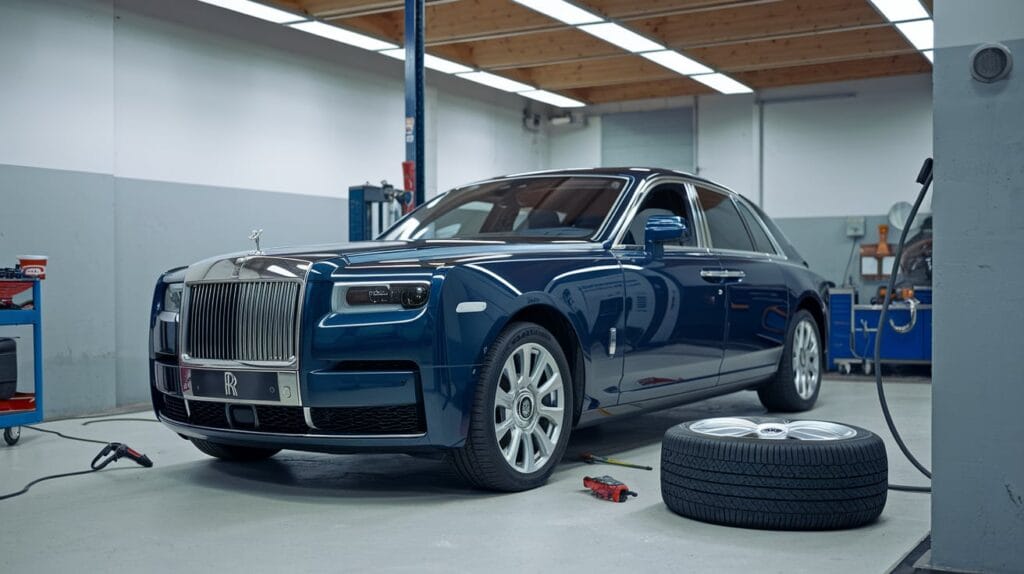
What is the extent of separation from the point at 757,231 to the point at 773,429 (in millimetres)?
2668

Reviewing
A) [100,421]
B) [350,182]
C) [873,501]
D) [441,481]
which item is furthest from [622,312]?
[350,182]

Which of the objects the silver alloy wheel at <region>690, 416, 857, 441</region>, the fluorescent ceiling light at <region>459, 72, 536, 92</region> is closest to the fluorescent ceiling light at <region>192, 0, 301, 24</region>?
the fluorescent ceiling light at <region>459, 72, 536, 92</region>

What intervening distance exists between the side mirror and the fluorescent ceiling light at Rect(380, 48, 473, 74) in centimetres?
610

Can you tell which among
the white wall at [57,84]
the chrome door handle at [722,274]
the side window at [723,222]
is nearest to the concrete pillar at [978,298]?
the chrome door handle at [722,274]

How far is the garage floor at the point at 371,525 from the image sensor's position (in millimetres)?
3107

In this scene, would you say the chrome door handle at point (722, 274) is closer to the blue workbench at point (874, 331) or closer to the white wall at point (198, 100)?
the blue workbench at point (874, 331)

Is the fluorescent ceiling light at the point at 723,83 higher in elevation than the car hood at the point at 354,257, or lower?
higher

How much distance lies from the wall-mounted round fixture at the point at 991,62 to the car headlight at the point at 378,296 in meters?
1.96

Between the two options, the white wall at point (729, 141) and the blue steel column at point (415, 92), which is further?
the white wall at point (729, 141)

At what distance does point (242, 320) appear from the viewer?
13.3 ft

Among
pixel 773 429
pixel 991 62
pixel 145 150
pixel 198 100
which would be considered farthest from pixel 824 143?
pixel 991 62

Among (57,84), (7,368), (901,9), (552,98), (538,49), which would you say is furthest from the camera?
(552,98)

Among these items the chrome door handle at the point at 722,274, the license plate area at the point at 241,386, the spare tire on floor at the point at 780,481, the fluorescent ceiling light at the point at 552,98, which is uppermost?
the fluorescent ceiling light at the point at 552,98

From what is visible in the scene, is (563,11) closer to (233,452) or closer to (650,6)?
(650,6)
